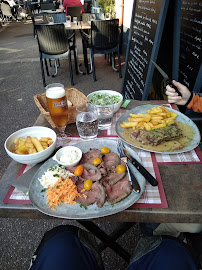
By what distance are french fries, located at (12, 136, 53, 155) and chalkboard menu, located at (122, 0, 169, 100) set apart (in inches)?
71.9

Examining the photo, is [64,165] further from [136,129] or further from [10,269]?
[10,269]

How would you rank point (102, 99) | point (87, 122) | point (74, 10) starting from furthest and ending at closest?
point (74, 10) → point (102, 99) → point (87, 122)

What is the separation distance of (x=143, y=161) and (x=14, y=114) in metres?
3.94

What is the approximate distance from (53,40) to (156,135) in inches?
184

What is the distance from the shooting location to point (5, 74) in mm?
6465

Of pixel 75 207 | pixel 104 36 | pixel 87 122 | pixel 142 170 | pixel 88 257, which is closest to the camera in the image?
pixel 75 207

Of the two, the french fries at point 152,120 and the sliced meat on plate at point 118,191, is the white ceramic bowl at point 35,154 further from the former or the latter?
the french fries at point 152,120

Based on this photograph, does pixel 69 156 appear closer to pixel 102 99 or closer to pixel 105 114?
pixel 105 114

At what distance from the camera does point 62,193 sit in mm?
994

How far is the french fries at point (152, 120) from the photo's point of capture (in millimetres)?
Answer: 1508

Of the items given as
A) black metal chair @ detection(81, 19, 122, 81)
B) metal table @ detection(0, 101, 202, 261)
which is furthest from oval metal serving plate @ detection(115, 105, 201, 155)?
black metal chair @ detection(81, 19, 122, 81)

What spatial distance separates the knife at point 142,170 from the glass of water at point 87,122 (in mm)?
333

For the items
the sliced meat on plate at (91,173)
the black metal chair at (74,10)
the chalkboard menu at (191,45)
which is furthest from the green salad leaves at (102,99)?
the black metal chair at (74,10)

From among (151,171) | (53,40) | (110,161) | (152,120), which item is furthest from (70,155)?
(53,40)
